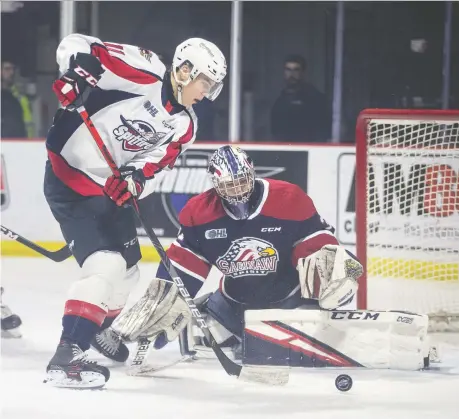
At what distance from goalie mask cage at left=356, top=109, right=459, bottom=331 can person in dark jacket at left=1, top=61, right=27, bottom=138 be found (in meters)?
1.18

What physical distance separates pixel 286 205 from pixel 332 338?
37 cm

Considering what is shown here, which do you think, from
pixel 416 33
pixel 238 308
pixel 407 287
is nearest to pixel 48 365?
pixel 238 308

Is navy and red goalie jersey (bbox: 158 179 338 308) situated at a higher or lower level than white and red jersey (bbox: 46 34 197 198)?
lower

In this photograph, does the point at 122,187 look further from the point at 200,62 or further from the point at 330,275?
the point at 330,275

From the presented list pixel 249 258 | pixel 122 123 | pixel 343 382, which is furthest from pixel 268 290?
pixel 122 123

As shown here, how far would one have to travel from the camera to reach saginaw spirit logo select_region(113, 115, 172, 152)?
Result: 244cm

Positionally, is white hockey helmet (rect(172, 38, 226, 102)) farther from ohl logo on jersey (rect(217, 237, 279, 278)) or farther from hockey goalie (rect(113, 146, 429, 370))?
ohl logo on jersey (rect(217, 237, 279, 278))

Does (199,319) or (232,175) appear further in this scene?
(199,319)

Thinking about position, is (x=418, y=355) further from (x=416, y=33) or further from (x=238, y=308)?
(x=416, y=33)

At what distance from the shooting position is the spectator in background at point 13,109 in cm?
306

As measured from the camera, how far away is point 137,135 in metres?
2.46

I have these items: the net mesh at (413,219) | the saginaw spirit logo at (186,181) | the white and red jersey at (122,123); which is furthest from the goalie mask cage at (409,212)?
the white and red jersey at (122,123)

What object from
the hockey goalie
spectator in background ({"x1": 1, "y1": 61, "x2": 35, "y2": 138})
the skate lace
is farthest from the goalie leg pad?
spectator in background ({"x1": 1, "y1": 61, "x2": 35, "y2": 138})

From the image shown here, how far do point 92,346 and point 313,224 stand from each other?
69cm
